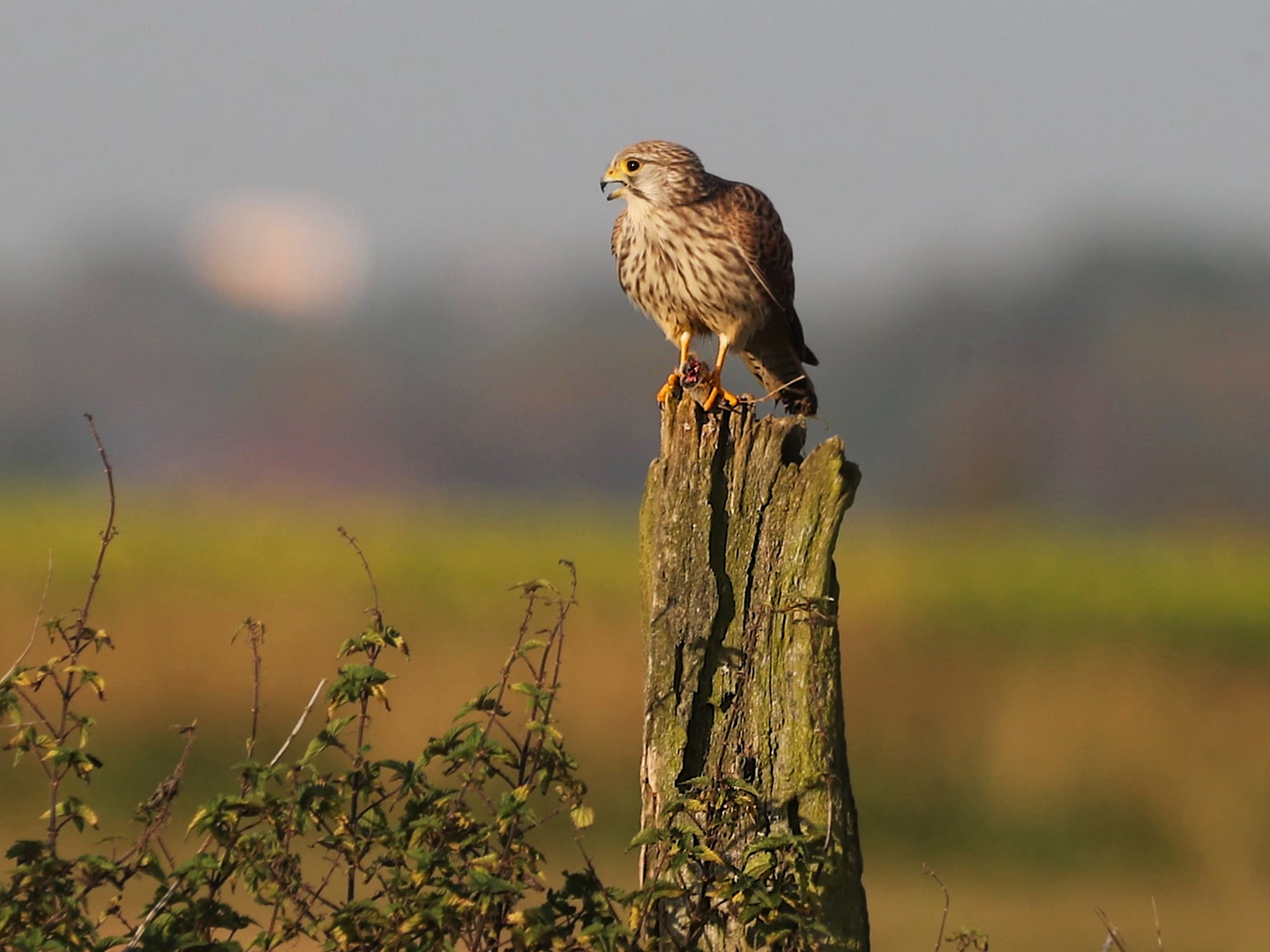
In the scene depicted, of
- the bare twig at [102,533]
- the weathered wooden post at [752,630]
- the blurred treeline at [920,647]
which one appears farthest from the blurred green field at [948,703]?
the bare twig at [102,533]

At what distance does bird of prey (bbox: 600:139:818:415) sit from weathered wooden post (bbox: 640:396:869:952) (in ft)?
7.02

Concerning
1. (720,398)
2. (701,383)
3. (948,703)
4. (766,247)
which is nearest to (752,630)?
(720,398)

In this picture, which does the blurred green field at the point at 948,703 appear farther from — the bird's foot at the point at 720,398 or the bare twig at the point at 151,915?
the bare twig at the point at 151,915

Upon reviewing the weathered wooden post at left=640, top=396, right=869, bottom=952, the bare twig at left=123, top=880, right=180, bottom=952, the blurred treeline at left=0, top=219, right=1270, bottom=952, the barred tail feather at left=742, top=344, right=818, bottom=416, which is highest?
the barred tail feather at left=742, top=344, right=818, bottom=416

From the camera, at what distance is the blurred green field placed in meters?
13.5

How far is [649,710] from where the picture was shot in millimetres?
4371

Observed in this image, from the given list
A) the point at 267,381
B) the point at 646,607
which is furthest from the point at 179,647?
the point at 267,381

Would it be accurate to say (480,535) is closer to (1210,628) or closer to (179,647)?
(179,647)

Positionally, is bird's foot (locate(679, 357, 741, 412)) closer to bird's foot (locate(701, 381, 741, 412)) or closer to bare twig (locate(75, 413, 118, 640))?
bird's foot (locate(701, 381, 741, 412))

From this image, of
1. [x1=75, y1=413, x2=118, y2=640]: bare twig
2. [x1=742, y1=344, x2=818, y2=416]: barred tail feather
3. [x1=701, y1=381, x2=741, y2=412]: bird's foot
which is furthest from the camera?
[x1=742, y1=344, x2=818, y2=416]: barred tail feather

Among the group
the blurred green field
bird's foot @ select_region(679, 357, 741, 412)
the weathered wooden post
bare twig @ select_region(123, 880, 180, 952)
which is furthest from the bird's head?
the blurred green field

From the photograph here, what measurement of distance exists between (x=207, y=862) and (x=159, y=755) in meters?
11.1

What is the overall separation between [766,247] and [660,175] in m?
0.54

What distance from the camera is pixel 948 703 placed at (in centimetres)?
1537
